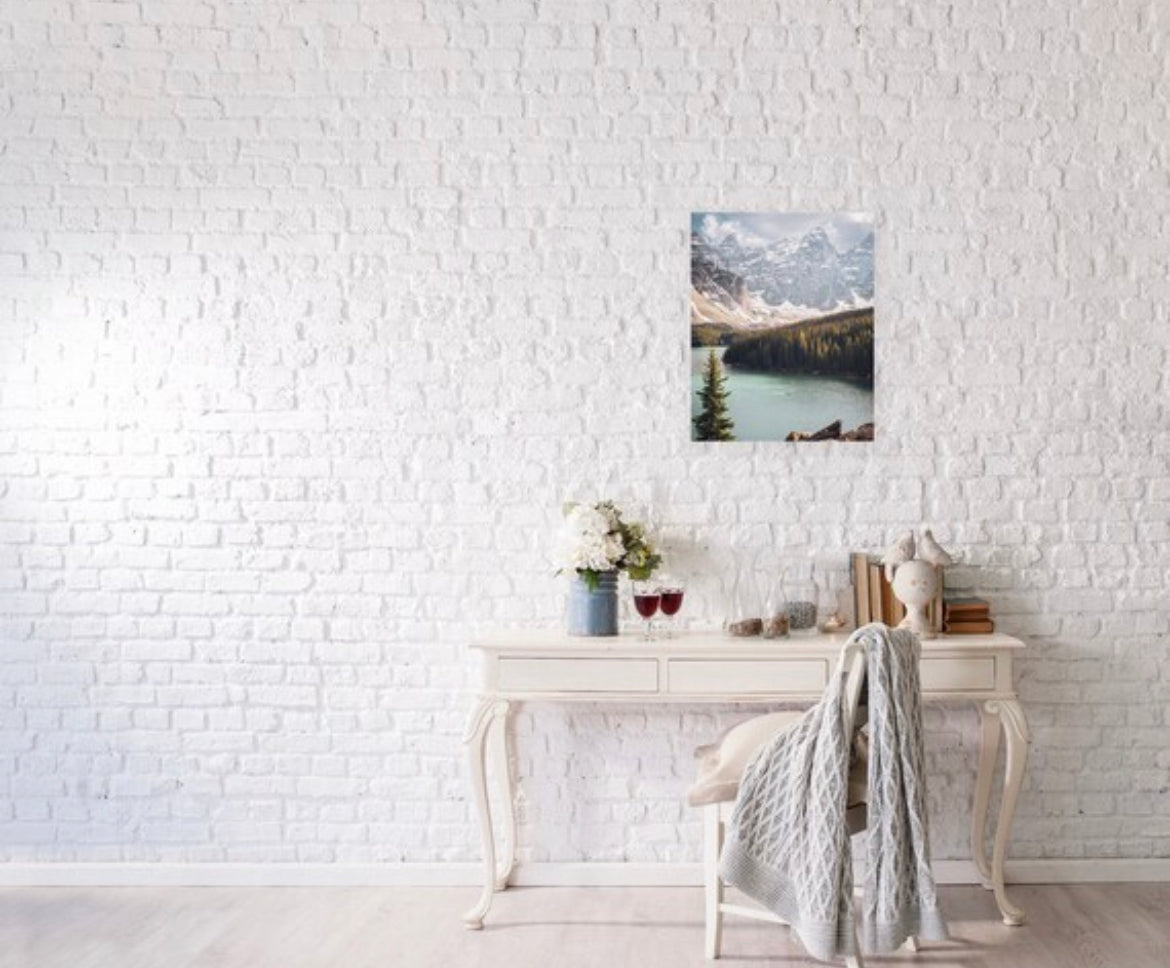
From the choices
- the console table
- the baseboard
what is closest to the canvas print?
the console table

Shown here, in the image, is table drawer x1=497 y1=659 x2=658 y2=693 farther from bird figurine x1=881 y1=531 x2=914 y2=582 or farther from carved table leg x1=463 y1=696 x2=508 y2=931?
bird figurine x1=881 y1=531 x2=914 y2=582

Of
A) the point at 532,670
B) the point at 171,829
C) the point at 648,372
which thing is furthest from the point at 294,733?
the point at 648,372

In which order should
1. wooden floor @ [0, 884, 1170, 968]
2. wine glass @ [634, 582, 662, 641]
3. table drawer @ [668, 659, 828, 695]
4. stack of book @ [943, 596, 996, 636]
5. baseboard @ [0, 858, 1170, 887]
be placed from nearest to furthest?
wooden floor @ [0, 884, 1170, 968] → table drawer @ [668, 659, 828, 695] → wine glass @ [634, 582, 662, 641] → stack of book @ [943, 596, 996, 636] → baseboard @ [0, 858, 1170, 887]

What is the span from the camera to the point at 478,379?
158 inches

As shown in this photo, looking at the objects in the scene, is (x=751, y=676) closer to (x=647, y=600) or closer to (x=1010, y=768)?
(x=647, y=600)

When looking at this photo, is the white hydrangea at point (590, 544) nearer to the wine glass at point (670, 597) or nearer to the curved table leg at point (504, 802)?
the wine glass at point (670, 597)

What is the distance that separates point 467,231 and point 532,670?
1.38m

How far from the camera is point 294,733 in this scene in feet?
13.2

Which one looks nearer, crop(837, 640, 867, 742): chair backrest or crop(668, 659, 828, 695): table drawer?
crop(837, 640, 867, 742): chair backrest

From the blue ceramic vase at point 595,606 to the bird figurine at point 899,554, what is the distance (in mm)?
799

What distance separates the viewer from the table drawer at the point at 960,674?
3633 mm

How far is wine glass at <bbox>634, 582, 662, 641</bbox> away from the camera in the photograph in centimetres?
371

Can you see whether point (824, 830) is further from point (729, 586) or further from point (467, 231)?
point (467, 231)

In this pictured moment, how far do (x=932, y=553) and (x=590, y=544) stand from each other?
0.99 m
